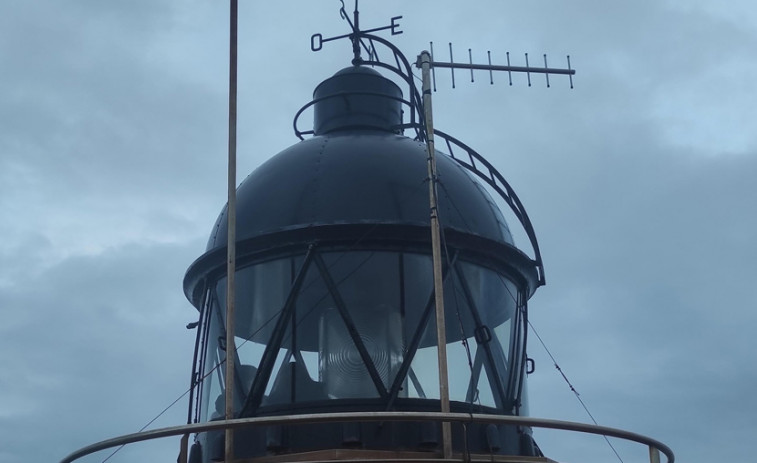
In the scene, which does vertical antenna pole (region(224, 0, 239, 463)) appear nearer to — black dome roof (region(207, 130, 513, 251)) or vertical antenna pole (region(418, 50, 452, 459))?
black dome roof (region(207, 130, 513, 251))

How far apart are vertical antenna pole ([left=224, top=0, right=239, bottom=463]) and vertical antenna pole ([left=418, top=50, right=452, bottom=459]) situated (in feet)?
6.18

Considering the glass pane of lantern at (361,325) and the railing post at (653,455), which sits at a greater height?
the glass pane of lantern at (361,325)

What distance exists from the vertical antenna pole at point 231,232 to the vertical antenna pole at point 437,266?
1885 millimetres

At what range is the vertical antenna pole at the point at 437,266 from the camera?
10164 mm

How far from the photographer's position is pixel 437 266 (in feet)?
35.0

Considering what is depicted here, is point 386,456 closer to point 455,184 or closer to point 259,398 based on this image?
point 259,398

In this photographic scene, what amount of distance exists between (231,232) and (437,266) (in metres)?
2.03

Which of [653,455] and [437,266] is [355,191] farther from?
[653,455]

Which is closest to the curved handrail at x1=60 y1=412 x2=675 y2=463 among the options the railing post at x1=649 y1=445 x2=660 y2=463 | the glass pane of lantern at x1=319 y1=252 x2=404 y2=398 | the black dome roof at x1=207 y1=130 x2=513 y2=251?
the railing post at x1=649 y1=445 x2=660 y2=463

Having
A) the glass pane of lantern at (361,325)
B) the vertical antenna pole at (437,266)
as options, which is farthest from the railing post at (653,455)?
the glass pane of lantern at (361,325)

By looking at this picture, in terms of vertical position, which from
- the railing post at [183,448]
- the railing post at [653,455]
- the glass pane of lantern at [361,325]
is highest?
the glass pane of lantern at [361,325]

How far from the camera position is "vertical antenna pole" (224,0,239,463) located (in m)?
10.5

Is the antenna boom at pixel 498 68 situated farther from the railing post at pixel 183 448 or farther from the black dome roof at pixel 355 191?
the railing post at pixel 183 448

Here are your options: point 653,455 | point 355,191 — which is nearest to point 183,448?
point 355,191
